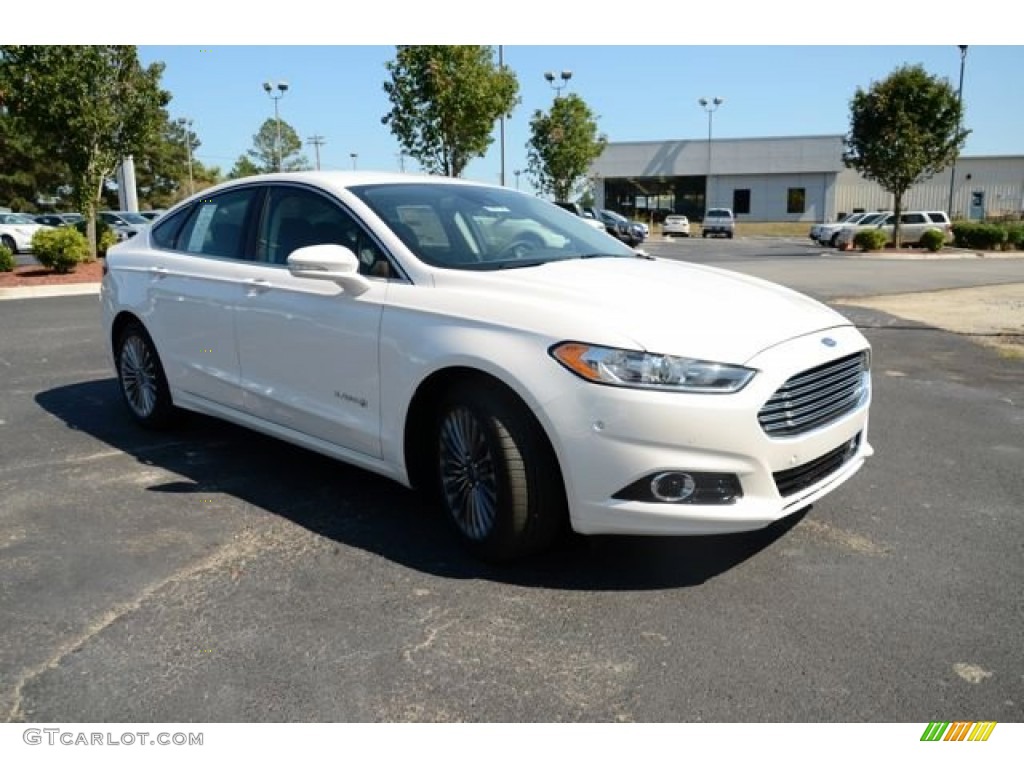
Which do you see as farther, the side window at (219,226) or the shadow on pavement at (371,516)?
the side window at (219,226)

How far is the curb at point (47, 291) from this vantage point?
14859 mm

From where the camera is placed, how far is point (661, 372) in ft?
10.2

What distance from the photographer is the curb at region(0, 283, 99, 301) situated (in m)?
14.9

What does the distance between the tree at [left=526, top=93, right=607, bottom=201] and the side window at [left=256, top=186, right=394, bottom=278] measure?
4014cm

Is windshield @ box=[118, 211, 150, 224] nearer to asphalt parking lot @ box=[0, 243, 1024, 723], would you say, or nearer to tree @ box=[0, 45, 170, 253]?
tree @ box=[0, 45, 170, 253]

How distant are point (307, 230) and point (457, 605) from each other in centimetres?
214

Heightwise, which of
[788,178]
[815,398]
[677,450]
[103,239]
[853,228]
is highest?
[788,178]

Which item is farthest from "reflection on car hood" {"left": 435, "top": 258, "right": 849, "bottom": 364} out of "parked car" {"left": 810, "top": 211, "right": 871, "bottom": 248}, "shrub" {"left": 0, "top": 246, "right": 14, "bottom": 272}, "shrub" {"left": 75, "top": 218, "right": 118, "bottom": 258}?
"parked car" {"left": 810, "top": 211, "right": 871, "bottom": 248}

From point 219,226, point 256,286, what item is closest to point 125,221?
point 219,226

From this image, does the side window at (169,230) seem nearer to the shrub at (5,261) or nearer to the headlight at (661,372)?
the headlight at (661,372)

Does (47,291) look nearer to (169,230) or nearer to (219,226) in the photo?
(169,230)

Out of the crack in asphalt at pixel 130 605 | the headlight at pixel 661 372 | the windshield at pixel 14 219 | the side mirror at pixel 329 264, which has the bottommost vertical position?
the crack in asphalt at pixel 130 605

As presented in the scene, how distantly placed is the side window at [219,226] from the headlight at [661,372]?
2499mm

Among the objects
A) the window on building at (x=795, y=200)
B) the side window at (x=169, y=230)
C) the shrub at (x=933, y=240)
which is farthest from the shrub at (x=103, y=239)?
the window on building at (x=795, y=200)
